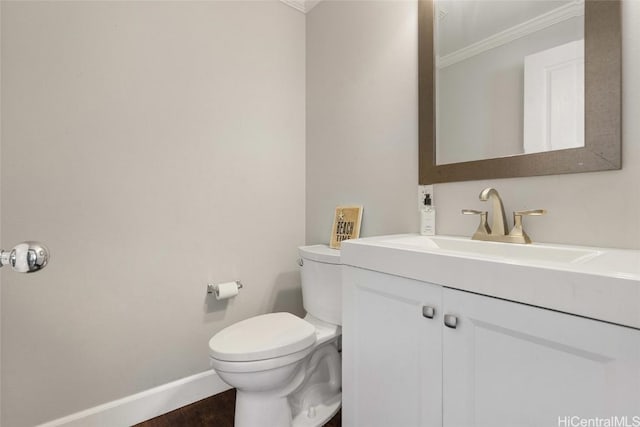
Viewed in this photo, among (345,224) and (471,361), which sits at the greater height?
(345,224)

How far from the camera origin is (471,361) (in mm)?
727

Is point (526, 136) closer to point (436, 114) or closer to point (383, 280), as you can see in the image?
point (436, 114)

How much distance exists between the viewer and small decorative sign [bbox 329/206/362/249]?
160 centimetres

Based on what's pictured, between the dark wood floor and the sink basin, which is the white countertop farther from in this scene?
the dark wood floor

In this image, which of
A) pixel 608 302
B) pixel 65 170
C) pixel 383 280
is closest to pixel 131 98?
pixel 65 170

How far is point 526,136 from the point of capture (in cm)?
107

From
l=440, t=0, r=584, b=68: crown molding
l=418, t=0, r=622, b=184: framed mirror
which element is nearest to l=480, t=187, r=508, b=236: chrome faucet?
l=418, t=0, r=622, b=184: framed mirror

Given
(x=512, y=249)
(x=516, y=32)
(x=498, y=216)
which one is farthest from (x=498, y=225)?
(x=516, y=32)

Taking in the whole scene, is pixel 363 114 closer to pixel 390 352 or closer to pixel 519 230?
pixel 519 230

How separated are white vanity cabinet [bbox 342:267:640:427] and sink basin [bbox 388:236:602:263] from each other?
0.15 meters

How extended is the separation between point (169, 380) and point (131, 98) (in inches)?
52.9

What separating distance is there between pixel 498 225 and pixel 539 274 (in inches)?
19.8
